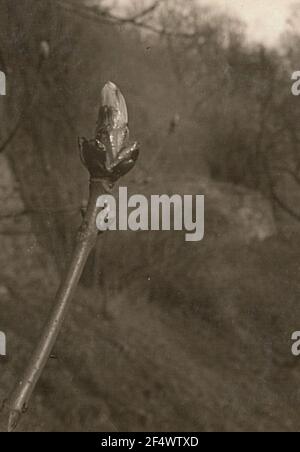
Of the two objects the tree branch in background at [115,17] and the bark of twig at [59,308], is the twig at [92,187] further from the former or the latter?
the tree branch in background at [115,17]

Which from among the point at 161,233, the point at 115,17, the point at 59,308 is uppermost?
the point at 115,17

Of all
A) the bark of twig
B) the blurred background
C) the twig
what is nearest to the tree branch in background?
the blurred background

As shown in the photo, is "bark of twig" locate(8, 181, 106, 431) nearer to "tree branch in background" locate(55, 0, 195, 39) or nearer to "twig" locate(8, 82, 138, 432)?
"twig" locate(8, 82, 138, 432)

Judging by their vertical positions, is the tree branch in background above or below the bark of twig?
above

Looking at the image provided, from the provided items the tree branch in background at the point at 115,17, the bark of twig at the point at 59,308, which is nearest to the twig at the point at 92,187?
the bark of twig at the point at 59,308

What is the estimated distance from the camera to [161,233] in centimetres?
126

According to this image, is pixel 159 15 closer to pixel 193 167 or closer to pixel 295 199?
pixel 193 167

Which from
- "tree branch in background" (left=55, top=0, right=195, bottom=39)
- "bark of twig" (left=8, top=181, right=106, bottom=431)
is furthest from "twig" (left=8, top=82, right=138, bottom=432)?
"tree branch in background" (left=55, top=0, right=195, bottom=39)

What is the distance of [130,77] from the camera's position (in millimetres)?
1238

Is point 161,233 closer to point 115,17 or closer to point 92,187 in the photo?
point 92,187

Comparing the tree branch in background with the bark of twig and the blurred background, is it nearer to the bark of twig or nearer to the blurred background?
the blurred background

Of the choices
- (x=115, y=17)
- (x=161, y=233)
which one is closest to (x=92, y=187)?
(x=161, y=233)

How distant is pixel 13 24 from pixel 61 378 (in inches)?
28.5

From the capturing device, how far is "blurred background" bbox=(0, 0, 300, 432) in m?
1.24
